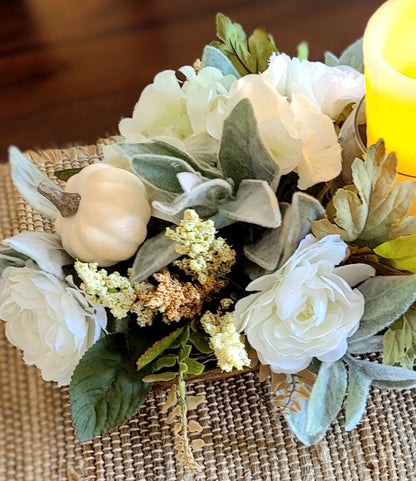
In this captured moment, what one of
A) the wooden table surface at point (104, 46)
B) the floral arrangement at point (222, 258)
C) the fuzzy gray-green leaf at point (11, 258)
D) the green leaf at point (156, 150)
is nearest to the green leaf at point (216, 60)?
the floral arrangement at point (222, 258)

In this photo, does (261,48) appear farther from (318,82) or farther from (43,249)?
(43,249)

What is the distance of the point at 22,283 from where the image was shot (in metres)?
0.50

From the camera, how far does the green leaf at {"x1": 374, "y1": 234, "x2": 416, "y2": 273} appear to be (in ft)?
1.50

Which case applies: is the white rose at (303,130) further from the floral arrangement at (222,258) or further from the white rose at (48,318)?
the white rose at (48,318)

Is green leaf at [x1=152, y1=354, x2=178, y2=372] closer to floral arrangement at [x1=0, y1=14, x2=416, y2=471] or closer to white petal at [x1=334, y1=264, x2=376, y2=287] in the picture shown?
floral arrangement at [x1=0, y1=14, x2=416, y2=471]

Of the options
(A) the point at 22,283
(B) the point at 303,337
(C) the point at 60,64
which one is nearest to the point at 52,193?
(A) the point at 22,283

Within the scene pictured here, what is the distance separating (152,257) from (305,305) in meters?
0.11

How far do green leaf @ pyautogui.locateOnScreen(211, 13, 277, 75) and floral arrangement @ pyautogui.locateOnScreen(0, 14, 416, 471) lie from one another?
4 cm

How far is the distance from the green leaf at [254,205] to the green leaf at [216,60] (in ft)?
0.44

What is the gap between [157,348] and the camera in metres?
0.50

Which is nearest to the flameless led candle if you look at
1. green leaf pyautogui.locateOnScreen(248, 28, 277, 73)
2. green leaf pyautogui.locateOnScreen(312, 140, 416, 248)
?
green leaf pyautogui.locateOnScreen(312, 140, 416, 248)

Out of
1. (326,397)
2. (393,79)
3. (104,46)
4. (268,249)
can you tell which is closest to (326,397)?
(326,397)

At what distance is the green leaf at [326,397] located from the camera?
0.49 m

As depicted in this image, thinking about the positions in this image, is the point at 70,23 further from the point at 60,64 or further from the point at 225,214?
the point at 225,214
